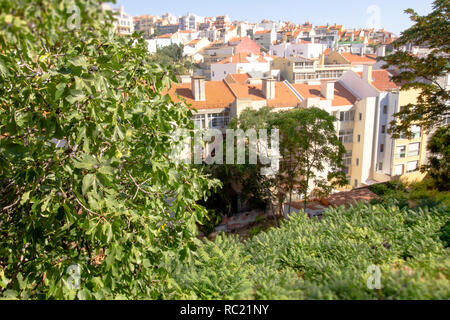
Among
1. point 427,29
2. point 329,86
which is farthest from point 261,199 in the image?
point 329,86

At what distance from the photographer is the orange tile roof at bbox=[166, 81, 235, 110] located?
24203 mm

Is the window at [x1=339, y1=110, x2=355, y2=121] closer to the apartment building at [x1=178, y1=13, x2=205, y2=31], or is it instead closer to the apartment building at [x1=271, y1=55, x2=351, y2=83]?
the apartment building at [x1=271, y1=55, x2=351, y2=83]

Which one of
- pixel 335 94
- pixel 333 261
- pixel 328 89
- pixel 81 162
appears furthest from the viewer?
pixel 335 94

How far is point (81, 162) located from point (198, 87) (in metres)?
21.4

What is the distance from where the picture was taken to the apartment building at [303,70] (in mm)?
41938

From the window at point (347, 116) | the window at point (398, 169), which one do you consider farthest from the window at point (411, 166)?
the window at point (347, 116)

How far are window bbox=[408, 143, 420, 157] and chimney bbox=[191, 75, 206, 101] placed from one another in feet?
66.2

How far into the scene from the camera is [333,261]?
620 cm

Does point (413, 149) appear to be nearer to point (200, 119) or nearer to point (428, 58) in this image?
point (200, 119)

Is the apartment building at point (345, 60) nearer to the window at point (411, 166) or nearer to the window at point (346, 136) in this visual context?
the window at point (411, 166)

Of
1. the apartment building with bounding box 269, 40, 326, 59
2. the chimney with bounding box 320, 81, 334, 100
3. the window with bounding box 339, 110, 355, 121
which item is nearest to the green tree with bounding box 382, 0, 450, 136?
the chimney with bounding box 320, 81, 334, 100

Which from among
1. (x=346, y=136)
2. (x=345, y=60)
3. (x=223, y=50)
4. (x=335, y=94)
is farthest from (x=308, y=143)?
(x=223, y=50)

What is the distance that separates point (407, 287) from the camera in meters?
4.13

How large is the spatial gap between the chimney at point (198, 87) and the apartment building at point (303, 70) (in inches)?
775
